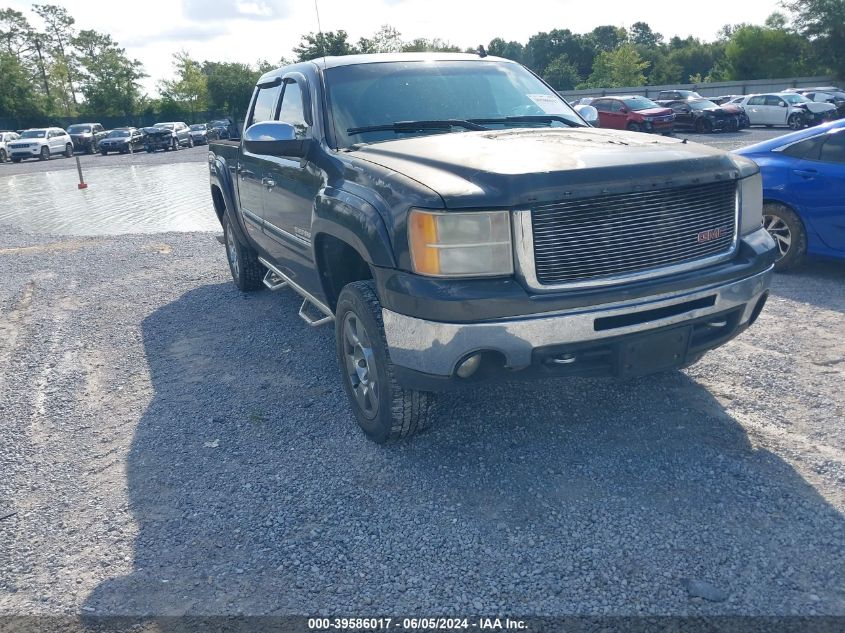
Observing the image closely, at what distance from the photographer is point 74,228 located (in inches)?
455

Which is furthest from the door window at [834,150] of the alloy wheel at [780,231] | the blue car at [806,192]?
the alloy wheel at [780,231]

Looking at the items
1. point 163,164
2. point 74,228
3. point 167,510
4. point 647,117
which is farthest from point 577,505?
point 163,164

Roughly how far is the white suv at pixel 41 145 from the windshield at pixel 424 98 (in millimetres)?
35240

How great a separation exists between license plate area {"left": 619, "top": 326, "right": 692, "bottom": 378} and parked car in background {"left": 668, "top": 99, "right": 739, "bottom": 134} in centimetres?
2681

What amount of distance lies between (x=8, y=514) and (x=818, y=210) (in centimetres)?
618

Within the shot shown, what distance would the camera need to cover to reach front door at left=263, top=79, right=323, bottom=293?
13.4ft

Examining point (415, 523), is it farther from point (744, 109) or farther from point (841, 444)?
point (744, 109)

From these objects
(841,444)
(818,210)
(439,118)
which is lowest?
(841,444)

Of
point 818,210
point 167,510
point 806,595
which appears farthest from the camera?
point 818,210

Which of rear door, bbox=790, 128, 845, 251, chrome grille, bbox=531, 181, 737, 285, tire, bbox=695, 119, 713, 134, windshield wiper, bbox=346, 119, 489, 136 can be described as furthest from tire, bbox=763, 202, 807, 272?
tire, bbox=695, 119, 713, 134

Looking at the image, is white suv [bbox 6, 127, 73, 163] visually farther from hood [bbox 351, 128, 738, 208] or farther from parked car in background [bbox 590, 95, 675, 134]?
hood [bbox 351, 128, 738, 208]

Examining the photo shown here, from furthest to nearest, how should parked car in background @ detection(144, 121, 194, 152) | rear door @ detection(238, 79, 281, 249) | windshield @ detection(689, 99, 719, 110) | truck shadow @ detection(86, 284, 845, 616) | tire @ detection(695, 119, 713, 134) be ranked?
parked car in background @ detection(144, 121, 194, 152), windshield @ detection(689, 99, 719, 110), tire @ detection(695, 119, 713, 134), rear door @ detection(238, 79, 281, 249), truck shadow @ detection(86, 284, 845, 616)

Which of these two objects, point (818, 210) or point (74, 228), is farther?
point (74, 228)

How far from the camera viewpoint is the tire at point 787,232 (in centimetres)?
619
